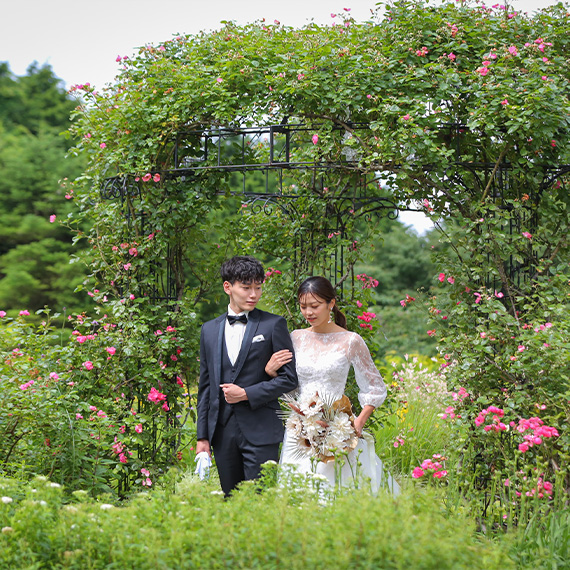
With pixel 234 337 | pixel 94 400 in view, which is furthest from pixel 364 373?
pixel 94 400

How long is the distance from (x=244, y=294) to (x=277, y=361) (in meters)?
0.40

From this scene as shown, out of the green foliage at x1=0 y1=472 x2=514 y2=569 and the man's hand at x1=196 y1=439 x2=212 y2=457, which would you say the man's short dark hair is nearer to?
the man's hand at x1=196 y1=439 x2=212 y2=457

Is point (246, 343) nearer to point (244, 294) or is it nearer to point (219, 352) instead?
point (219, 352)

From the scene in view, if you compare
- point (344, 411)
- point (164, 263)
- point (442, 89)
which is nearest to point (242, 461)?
point (344, 411)

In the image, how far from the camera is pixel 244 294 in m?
3.38

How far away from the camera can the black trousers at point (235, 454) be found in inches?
130

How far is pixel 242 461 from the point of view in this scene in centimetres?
341

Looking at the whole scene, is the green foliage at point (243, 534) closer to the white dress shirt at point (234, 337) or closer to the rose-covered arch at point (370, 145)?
the white dress shirt at point (234, 337)

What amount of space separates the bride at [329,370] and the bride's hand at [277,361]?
0.26 metres

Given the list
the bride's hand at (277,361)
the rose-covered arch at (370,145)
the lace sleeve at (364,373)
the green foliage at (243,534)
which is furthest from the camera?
the rose-covered arch at (370,145)

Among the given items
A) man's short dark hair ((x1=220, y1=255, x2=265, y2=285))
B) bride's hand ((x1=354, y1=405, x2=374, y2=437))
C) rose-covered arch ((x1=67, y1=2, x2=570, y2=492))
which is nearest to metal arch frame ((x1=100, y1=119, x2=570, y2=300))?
rose-covered arch ((x1=67, y1=2, x2=570, y2=492))

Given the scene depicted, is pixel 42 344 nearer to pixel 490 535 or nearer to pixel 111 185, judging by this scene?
pixel 111 185

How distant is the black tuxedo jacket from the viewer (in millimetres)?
3324

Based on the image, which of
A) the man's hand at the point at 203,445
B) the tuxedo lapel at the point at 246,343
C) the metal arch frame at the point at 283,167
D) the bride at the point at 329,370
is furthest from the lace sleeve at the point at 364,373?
the metal arch frame at the point at 283,167
